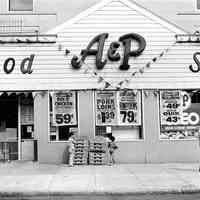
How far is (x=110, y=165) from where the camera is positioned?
1574 centimetres

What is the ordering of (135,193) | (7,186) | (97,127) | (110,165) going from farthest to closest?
(97,127) → (110,165) → (7,186) → (135,193)

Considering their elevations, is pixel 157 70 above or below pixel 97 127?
above

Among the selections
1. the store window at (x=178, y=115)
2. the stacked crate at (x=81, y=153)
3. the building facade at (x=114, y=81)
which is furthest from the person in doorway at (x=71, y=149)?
the store window at (x=178, y=115)

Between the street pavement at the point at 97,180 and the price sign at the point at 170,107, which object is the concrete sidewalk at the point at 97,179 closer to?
the street pavement at the point at 97,180

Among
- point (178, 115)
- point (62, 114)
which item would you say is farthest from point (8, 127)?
point (178, 115)

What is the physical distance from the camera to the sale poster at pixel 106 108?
16.7 metres

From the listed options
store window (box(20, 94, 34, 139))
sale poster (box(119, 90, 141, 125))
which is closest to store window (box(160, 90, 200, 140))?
sale poster (box(119, 90, 141, 125))

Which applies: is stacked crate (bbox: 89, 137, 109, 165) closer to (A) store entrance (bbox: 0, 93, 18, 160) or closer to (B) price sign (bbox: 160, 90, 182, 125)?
(B) price sign (bbox: 160, 90, 182, 125)

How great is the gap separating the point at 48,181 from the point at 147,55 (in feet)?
22.6

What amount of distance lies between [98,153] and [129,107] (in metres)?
2.25

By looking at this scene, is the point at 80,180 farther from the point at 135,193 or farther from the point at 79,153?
the point at 79,153

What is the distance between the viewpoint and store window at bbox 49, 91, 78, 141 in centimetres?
1665

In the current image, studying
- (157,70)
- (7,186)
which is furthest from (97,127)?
(7,186)

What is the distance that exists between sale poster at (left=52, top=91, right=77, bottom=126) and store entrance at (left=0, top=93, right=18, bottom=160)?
5.79 feet
